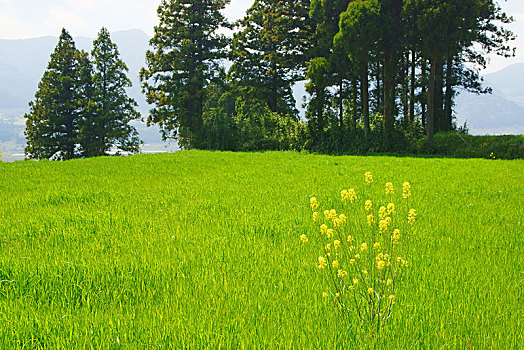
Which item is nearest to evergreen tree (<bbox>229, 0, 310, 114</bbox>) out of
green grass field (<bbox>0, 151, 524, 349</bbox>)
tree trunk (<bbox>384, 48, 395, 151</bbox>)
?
tree trunk (<bbox>384, 48, 395, 151</bbox>)

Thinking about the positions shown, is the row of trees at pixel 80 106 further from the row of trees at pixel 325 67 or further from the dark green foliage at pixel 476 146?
the dark green foliage at pixel 476 146

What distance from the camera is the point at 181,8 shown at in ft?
108

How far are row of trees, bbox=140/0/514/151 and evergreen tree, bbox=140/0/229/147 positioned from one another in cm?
10

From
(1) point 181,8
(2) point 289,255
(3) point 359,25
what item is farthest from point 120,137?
(2) point 289,255

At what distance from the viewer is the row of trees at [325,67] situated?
1983cm

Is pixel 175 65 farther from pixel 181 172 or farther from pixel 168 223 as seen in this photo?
pixel 168 223

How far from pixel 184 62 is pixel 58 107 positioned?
13.1 metres

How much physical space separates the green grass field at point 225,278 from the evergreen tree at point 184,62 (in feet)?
87.9

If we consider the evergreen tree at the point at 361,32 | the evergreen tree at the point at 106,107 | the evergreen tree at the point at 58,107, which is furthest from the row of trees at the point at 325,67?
the evergreen tree at the point at 58,107

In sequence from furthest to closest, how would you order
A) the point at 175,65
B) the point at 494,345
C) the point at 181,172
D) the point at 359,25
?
the point at 175,65 → the point at 359,25 → the point at 181,172 → the point at 494,345

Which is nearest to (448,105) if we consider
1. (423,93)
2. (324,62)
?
(423,93)

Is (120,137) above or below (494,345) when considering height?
above

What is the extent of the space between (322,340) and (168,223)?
3.47 meters

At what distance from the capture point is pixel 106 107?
34125mm
